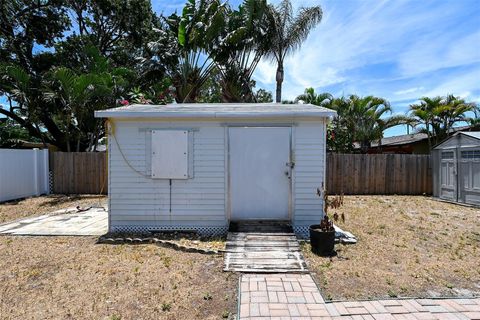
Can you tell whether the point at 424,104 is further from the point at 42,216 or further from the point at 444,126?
the point at 42,216

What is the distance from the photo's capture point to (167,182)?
18.9 ft

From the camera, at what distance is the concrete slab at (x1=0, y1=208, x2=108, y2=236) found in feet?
19.4

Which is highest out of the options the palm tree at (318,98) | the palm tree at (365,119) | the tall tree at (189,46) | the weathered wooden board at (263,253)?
the tall tree at (189,46)

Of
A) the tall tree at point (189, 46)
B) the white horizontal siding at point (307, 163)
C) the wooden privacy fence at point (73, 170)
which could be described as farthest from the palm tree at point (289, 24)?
the white horizontal siding at point (307, 163)

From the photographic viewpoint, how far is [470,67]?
526 inches

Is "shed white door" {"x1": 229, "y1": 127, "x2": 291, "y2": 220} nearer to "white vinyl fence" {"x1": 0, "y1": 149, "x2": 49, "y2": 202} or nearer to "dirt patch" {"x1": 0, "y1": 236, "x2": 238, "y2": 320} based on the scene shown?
"dirt patch" {"x1": 0, "y1": 236, "x2": 238, "y2": 320}

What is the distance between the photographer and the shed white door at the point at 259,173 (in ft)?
18.7

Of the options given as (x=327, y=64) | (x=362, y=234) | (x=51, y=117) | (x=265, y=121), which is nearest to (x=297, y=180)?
(x=265, y=121)

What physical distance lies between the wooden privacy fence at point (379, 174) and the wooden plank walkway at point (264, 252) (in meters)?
6.87

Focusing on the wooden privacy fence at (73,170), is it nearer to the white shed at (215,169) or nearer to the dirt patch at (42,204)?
the dirt patch at (42,204)

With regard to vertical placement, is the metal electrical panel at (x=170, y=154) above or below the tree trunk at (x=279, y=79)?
below

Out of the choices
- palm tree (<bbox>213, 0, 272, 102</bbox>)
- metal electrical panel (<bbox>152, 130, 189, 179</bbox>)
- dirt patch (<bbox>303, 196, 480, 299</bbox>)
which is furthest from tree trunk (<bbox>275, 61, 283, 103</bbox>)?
metal electrical panel (<bbox>152, 130, 189, 179</bbox>)

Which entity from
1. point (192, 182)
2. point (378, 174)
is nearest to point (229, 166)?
point (192, 182)

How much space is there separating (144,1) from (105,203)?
13.9 meters
